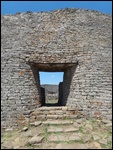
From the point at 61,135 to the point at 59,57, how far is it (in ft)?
10.7

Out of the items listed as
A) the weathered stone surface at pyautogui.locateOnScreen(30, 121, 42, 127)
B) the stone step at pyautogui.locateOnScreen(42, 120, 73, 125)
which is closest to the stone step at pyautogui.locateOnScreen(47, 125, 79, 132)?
the stone step at pyautogui.locateOnScreen(42, 120, 73, 125)

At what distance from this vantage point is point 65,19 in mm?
7723

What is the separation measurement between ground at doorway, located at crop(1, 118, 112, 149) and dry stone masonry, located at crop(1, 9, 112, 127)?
1.95ft

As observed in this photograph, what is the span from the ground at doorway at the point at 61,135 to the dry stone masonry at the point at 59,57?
593 mm

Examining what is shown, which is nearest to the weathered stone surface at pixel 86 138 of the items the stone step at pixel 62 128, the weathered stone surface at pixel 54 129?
the stone step at pixel 62 128

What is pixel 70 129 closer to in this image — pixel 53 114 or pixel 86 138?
pixel 86 138

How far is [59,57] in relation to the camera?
7.21 meters

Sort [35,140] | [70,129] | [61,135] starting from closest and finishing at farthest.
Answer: [35,140]
[61,135]
[70,129]

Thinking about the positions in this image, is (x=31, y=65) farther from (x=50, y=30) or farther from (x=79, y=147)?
(x=79, y=147)

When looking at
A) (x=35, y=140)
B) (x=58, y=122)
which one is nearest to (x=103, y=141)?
(x=58, y=122)

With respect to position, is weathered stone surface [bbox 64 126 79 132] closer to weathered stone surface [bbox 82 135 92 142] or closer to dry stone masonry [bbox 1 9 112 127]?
weathered stone surface [bbox 82 135 92 142]

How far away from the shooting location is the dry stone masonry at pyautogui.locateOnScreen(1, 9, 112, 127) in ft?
21.7

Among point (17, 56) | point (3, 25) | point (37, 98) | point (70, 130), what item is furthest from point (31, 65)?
point (70, 130)

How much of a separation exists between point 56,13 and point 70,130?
5196 mm
